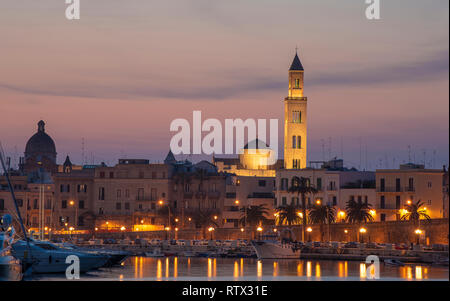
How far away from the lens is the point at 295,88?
103 metres

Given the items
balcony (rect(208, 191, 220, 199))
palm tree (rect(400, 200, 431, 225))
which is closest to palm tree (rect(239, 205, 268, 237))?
balcony (rect(208, 191, 220, 199))

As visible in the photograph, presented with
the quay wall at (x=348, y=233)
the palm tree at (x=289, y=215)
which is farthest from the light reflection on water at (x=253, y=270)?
the palm tree at (x=289, y=215)

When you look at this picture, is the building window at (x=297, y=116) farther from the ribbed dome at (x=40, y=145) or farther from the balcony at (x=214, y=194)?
the ribbed dome at (x=40, y=145)

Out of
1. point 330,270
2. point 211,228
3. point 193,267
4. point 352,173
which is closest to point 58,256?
point 193,267

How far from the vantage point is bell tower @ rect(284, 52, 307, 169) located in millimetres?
102812

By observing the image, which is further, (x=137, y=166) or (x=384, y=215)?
(x=137, y=166)

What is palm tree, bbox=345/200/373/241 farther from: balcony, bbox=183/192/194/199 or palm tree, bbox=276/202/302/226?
balcony, bbox=183/192/194/199

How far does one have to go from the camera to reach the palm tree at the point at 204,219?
96.7 meters

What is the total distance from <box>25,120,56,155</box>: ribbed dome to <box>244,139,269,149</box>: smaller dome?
32.9m

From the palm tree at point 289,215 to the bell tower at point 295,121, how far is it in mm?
12564

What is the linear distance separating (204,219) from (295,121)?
592 inches

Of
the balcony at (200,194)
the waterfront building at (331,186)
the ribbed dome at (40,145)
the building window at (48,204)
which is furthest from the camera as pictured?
the ribbed dome at (40,145)
